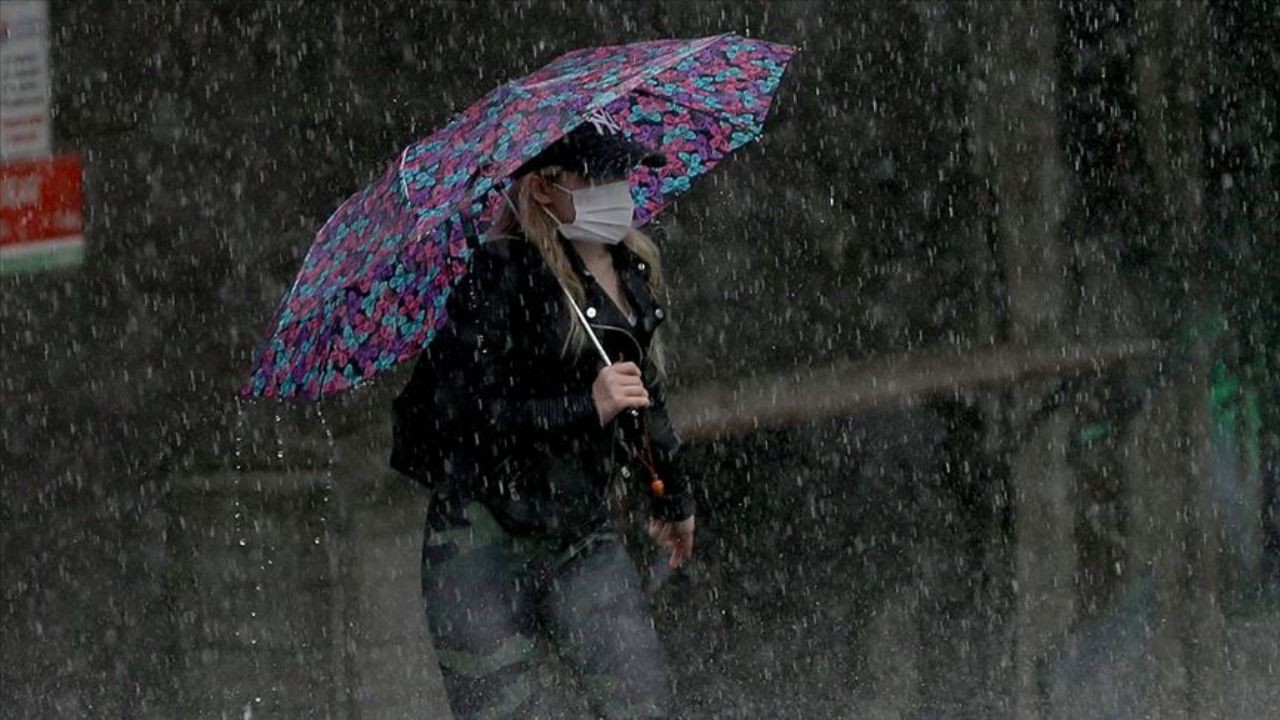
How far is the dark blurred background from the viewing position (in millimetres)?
7148

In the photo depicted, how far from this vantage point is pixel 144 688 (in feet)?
25.0

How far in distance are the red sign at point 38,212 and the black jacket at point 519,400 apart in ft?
11.3

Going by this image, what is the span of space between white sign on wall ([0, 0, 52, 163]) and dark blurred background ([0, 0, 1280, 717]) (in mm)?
289

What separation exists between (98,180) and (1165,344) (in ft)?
12.5

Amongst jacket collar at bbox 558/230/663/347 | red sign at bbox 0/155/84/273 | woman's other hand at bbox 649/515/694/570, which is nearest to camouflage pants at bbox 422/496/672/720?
woman's other hand at bbox 649/515/694/570

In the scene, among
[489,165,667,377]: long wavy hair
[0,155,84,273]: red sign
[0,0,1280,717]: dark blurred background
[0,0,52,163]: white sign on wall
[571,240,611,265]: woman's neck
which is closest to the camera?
[489,165,667,377]: long wavy hair

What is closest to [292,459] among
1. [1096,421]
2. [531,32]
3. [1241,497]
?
[531,32]

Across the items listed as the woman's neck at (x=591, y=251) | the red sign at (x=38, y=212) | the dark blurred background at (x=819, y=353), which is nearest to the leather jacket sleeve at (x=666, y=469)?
the woman's neck at (x=591, y=251)

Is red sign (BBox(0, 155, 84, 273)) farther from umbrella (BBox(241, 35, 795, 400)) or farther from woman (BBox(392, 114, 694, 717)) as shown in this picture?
woman (BBox(392, 114, 694, 717))

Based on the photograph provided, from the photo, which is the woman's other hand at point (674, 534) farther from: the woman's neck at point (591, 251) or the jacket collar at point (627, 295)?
the woman's neck at point (591, 251)

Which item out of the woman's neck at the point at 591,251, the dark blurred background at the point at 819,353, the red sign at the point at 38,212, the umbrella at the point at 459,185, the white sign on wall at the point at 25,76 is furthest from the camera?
the red sign at the point at 38,212

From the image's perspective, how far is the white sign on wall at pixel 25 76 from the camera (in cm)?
730

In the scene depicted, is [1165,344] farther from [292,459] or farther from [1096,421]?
[292,459]

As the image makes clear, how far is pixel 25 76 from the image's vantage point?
7.32 m
